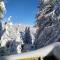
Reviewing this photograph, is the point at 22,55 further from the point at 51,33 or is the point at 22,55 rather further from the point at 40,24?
the point at 40,24

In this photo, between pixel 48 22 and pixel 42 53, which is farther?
pixel 48 22

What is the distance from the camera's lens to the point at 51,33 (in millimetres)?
23406

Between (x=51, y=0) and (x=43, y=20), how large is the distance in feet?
8.50

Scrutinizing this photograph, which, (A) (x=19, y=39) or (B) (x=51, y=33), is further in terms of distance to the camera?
(A) (x=19, y=39)

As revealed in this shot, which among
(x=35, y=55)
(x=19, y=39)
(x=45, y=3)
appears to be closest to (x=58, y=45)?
(x=35, y=55)

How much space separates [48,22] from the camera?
25.0m

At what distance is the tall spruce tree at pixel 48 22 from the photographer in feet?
74.3

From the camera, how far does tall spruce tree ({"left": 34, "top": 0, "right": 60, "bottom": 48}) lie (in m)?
22.6

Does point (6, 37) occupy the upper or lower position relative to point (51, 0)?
lower

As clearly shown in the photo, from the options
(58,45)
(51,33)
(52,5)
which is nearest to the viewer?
(58,45)

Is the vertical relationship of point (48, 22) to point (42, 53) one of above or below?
above

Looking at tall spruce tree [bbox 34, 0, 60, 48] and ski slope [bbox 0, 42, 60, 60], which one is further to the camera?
tall spruce tree [bbox 34, 0, 60, 48]

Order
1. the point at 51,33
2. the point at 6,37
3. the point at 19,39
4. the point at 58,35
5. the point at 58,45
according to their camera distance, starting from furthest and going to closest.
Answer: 1. the point at 19,39
2. the point at 6,37
3. the point at 51,33
4. the point at 58,35
5. the point at 58,45

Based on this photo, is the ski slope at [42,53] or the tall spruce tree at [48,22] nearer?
the ski slope at [42,53]
